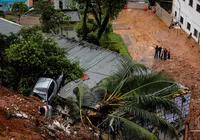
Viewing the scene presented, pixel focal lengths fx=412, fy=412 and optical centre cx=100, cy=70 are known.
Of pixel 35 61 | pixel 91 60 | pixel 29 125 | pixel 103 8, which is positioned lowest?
pixel 29 125

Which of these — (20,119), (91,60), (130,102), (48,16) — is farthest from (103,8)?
(20,119)

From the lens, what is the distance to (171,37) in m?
56.1

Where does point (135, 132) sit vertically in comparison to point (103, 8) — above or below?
below

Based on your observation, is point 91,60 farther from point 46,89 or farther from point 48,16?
Result: point 48,16

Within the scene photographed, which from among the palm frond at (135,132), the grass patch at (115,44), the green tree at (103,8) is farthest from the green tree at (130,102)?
the grass patch at (115,44)

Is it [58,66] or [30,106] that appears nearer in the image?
[30,106]

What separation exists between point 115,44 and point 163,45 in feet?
20.4

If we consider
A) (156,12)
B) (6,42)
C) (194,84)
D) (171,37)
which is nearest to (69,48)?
(6,42)

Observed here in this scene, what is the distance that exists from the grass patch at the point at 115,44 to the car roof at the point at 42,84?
21756mm

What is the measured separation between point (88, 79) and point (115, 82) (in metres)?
6.99

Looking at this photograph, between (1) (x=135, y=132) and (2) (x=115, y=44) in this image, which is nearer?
(1) (x=135, y=132)

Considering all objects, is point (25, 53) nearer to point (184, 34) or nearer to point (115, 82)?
point (115, 82)

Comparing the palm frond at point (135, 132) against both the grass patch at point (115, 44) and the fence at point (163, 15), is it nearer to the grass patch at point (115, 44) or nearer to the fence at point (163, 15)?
the grass patch at point (115, 44)

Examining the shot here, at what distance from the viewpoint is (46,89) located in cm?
2327
